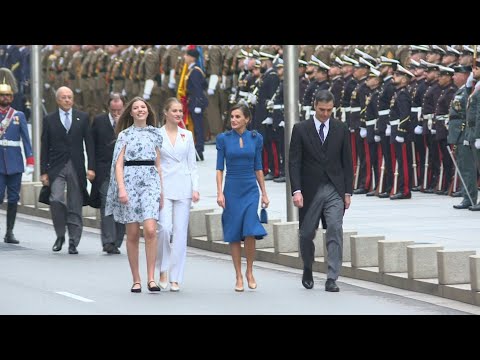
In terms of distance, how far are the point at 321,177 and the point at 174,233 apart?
56.6 inches

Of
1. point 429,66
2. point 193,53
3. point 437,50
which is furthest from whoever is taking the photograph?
point 193,53

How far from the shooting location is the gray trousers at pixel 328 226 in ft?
50.5

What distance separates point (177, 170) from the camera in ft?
51.0

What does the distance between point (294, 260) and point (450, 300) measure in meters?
3.21

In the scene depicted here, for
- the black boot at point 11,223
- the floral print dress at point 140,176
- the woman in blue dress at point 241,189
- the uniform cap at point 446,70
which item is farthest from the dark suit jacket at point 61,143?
the uniform cap at point 446,70

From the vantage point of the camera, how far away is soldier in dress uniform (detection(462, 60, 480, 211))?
22.0 m

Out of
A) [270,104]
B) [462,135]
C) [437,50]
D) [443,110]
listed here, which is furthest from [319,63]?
[462,135]

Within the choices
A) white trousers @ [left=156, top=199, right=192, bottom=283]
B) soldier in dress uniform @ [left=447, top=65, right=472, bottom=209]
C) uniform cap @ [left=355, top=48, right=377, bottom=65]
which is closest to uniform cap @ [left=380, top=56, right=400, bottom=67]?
uniform cap @ [left=355, top=48, right=377, bottom=65]

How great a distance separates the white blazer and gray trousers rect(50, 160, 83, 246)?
12.2ft

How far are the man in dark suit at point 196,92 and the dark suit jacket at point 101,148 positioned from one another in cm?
1282

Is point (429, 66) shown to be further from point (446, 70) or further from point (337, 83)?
point (337, 83)

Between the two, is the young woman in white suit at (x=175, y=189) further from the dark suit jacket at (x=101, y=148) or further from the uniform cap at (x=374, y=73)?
the uniform cap at (x=374, y=73)

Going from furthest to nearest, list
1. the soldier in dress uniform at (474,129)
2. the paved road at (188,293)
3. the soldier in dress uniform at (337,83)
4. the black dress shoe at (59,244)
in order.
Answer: the soldier in dress uniform at (337,83) < the soldier in dress uniform at (474,129) < the black dress shoe at (59,244) < the paved road at (188,293)
